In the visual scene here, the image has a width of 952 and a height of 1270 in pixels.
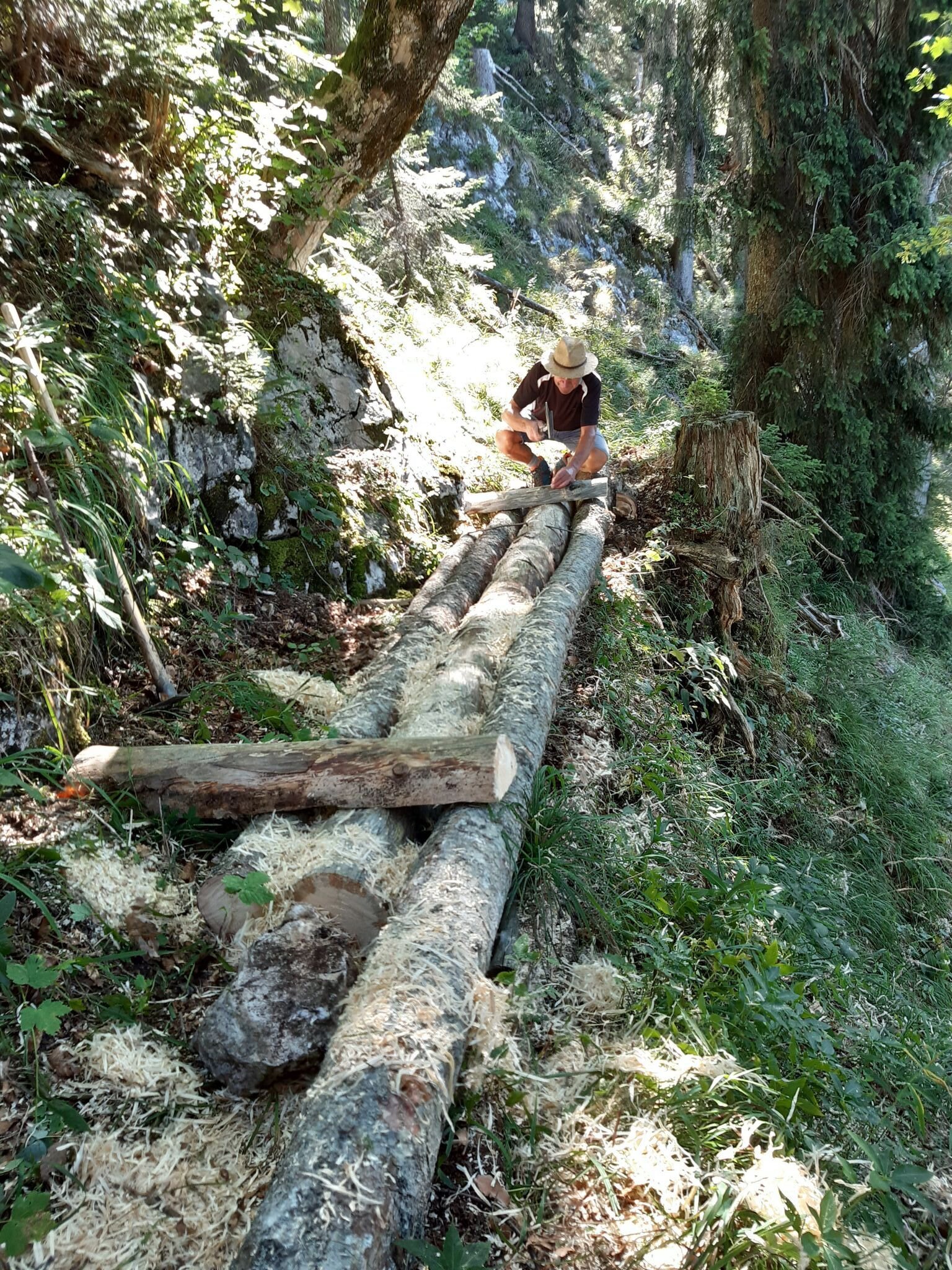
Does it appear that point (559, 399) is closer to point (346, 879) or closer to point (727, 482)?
point (727, 482)

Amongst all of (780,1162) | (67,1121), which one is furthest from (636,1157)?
(67,1121)

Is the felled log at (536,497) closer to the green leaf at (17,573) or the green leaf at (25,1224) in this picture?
the green leaf at (17,573)

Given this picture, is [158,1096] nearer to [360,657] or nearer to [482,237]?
[360,657]

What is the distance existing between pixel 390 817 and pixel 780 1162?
1.49 meters

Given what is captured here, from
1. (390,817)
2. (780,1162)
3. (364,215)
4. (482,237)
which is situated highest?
(482,237)

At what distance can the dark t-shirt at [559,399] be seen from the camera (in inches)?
230

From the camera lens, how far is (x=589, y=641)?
175 inches

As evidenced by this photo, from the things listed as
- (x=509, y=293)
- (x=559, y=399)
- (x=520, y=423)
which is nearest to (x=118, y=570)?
(x=520, y=423)

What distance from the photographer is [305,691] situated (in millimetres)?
3717

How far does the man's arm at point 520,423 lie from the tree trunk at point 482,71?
14.8 meters

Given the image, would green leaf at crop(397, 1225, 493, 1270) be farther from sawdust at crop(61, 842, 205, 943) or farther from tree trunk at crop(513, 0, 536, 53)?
tree trunk at crop(513, 0, 536, 53)

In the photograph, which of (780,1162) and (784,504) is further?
(784,504)

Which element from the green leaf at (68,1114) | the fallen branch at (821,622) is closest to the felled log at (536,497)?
the fallen branch at (821,622)

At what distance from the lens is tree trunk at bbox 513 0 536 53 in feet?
63.2
